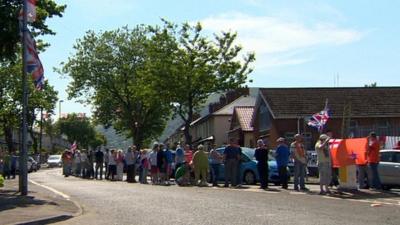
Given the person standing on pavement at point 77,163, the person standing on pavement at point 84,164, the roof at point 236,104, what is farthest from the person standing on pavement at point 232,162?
the roof at point 236,104

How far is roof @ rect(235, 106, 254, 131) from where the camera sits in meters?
59.2

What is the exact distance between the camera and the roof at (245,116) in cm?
5925

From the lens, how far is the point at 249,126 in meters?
59.2

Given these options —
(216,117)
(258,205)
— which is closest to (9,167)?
(258,205)

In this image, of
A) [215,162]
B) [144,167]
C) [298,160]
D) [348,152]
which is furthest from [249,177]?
[348,152]

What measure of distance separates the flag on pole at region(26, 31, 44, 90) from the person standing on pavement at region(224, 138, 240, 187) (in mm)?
7597

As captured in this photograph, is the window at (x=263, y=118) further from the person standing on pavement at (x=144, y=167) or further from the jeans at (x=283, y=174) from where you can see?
the jeans at (x=283, y=174)

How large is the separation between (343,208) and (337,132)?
113ft

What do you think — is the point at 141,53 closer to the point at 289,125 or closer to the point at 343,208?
the point at 289,125

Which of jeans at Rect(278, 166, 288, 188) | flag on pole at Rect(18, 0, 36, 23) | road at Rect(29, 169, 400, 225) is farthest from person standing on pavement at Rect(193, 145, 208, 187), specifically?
flag on pole at Rect(18, 0, 36, 23)

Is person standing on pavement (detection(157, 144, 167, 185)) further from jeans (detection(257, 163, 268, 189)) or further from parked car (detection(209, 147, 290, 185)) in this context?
jeans (detection(257, 163, 268, 189))

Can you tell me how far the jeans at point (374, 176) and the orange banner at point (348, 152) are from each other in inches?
12.9

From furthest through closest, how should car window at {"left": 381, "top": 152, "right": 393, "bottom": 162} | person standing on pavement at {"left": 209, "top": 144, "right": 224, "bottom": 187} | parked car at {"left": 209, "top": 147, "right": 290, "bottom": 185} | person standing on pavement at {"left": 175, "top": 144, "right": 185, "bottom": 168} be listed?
1. person standing on pavement at {"left": 175, "top": 144, "right": 185, "bottom": 168}
2. person standing on pavement at {"left": 209, "top": 144, "right": 224, "bottom": 187}
3. parked car at {"left": 209, "top": 147, "right": 290, "bottom": 185}
4. car window at {"left": 381, "top": 152, "right": 393, "bottom": 162}

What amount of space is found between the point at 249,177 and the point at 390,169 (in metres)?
6.14
